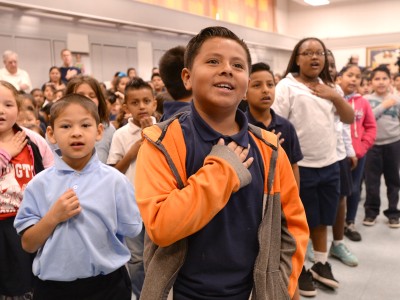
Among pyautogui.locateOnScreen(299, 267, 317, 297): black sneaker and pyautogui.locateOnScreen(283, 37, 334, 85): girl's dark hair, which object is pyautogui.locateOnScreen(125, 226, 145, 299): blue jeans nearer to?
pyautogui.locateOnScreen(299, 267, 317, 297): black sneaker

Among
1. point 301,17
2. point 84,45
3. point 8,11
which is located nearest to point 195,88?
point 8,11

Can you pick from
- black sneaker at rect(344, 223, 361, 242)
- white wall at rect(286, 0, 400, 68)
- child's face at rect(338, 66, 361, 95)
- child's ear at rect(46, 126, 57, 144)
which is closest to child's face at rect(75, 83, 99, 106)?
child's ear at rect(46, 126, 57, 144)

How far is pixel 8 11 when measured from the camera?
22.6ft

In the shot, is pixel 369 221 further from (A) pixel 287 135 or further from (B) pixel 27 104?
(B) pixel 27 104

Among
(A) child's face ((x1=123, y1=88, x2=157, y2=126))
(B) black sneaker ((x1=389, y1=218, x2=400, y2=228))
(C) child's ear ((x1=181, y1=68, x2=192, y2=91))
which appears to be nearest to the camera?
(C) child's ear ((x1=181, y1=68, x2=192, y2=91))

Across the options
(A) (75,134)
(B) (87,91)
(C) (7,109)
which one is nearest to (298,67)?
(B) (87,91)

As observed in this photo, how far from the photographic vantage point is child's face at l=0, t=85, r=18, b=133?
6.01ft

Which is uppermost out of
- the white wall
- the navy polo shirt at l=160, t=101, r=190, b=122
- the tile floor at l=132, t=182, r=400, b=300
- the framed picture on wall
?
the white wall

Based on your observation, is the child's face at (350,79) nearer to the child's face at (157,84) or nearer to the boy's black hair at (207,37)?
the boy's black hair at (207,37)

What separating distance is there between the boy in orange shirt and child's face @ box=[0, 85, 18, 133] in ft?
3.29

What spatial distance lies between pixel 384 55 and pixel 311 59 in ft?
44.2

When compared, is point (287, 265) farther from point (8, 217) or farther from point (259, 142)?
point (8, 217)

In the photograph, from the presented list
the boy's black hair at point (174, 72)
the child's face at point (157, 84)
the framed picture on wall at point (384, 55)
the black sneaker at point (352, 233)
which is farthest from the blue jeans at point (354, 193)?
the framed picture on wall at point (384, 55)

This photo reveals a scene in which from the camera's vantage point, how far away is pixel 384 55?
14305mm
